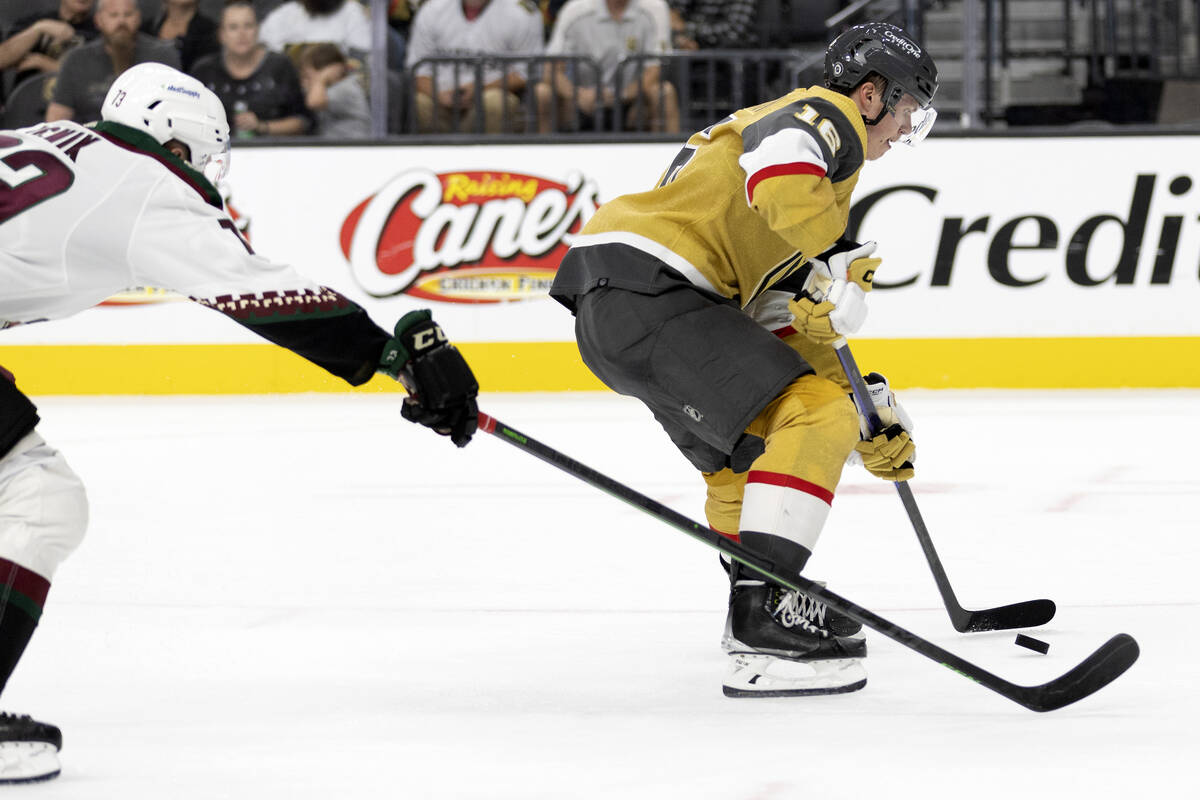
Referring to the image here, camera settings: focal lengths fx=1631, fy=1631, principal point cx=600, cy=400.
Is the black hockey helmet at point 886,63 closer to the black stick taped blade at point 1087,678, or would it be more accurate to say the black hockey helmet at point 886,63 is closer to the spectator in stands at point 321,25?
the black stick taped blade at point 1087,678

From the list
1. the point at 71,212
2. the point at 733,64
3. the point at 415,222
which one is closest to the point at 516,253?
the point at 415,222

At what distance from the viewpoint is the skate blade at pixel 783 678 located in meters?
2.48

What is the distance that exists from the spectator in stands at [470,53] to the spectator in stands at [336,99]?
259mm

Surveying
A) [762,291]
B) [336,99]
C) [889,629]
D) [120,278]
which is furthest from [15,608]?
[336,99]

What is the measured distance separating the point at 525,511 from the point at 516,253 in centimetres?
293

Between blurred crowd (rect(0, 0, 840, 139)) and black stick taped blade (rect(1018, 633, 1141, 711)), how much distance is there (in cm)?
497

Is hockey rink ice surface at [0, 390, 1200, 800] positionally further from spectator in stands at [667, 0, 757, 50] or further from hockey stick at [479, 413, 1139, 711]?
spectator in stands at [667, 0, 757, 50]

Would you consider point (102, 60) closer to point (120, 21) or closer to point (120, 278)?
point (120, 21)

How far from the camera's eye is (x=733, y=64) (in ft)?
24.0

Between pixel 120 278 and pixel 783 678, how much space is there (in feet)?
3.75

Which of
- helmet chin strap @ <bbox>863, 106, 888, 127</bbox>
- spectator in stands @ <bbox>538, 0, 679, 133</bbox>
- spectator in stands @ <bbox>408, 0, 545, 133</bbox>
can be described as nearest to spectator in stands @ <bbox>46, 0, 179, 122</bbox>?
spectator in stands @ <bbox>408, 0, 545, 133</bbox>

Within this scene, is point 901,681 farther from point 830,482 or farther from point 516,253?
point 516,253

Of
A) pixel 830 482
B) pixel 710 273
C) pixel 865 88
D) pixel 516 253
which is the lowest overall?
pixel 516 253

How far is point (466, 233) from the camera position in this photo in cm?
698
